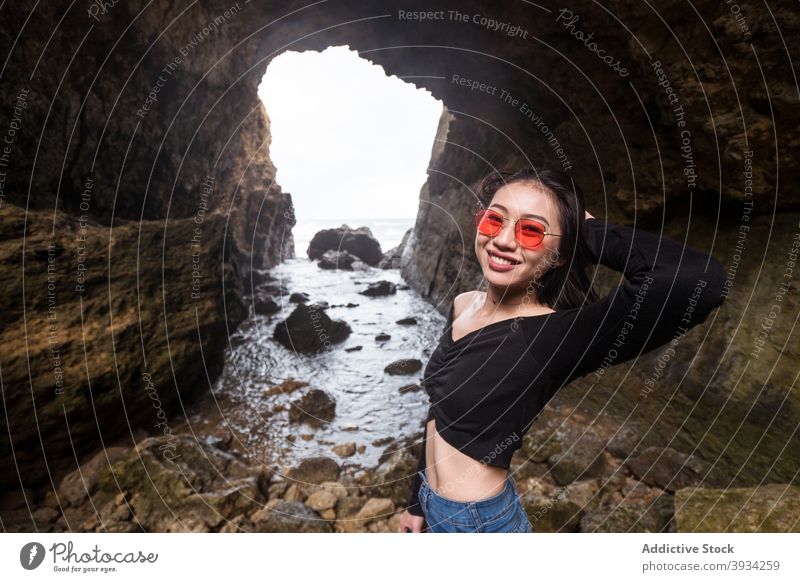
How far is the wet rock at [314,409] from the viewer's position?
206 inches

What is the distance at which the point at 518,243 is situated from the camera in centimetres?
138

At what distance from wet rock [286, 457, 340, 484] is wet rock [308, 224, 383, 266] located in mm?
19197

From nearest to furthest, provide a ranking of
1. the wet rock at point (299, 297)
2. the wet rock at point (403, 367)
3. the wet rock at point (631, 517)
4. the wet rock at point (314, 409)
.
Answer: the wet rock at point (631, 517) → the wet rock at point (314, 409) → the wet rock at point (403, 367) → the wet rock at point (299, 297)

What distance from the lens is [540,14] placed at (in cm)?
456

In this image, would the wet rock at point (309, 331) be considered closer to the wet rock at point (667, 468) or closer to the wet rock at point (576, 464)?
the wet rock at point (576, 464)

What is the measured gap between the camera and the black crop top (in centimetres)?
110

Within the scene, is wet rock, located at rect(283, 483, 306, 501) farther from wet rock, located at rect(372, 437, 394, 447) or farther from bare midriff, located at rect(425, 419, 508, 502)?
bare midriff, located at rect(425, 419, 508, 502)

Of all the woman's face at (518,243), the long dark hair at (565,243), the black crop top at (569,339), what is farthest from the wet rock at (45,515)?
the long dark hair at (565,243)

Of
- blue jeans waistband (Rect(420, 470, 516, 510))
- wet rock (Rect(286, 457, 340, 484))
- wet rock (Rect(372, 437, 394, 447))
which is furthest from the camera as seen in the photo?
wet rock (Rect(372, 437, 394, 447))

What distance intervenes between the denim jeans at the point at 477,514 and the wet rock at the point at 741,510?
1.70 m

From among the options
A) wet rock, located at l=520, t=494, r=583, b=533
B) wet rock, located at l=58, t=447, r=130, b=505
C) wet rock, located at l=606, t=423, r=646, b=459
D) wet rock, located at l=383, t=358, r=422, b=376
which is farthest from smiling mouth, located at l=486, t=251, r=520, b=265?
wet rock, located at l=383, t=358, r=422, b=376

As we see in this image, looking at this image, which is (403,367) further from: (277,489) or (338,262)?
(338,262)

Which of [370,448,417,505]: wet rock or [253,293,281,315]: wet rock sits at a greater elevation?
[253,293,281,315]: wet rock

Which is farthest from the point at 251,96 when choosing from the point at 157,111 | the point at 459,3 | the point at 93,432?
the point at 93,432
